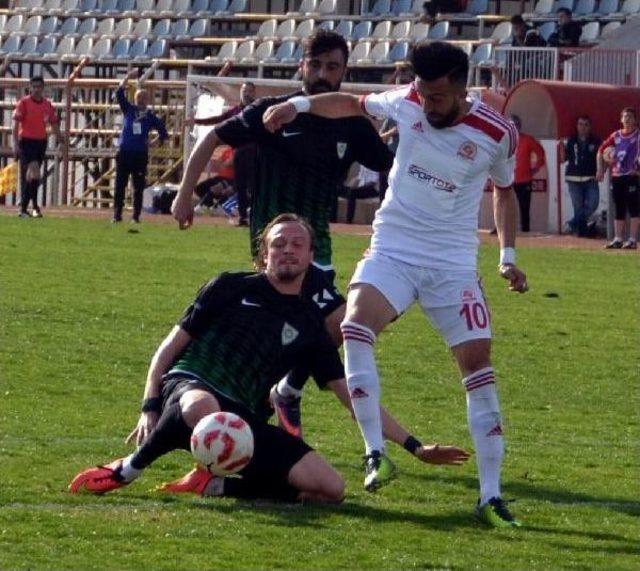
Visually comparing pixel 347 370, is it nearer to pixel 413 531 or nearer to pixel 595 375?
pixel 413 531

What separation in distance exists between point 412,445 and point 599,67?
24051 millimetres

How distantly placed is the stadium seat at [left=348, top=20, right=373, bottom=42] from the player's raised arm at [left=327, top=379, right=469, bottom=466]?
28644mm

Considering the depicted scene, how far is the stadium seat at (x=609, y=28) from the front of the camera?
109 ft

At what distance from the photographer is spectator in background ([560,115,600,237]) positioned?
87.0 ft

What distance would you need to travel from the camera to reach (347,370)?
743 cm

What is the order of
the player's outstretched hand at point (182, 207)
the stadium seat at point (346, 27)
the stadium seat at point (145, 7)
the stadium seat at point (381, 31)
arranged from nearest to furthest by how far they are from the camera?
the player's outstretched hand at point (182, 207)
the stadium seat at point (381, 31)
the stadium seat at point (346, 27)
the stadium seat at point (145, 7)

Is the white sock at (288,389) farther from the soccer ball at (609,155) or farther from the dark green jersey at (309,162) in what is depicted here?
the soccer ball at (609,155)

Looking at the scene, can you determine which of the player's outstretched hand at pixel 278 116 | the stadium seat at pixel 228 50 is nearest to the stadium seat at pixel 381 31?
the stadium seat at pixel 228 50

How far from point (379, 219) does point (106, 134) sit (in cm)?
2689

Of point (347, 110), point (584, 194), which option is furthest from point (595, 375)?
point (584, 194)

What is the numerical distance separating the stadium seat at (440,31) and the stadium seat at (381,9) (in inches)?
102

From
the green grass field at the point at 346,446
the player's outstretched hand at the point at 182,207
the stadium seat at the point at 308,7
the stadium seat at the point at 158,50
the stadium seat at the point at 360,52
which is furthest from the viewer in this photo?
the stadium seat at the point at 308,7

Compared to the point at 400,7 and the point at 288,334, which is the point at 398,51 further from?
the point at 288,334

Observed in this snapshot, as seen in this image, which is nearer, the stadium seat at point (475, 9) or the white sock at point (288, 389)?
the white sock at point (288, 389)
